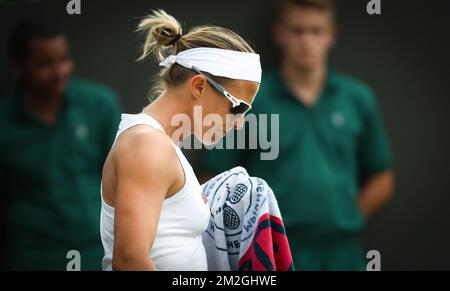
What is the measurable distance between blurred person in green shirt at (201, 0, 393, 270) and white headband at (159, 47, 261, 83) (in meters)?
1.25

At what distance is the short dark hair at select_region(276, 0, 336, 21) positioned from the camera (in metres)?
3.59

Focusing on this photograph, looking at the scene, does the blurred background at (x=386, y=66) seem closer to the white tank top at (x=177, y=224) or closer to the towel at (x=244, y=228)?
the towel at (x=244, y=228)

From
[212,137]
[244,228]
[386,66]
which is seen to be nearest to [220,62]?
[212,137]

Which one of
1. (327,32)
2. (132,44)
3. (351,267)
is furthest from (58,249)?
(327,32)

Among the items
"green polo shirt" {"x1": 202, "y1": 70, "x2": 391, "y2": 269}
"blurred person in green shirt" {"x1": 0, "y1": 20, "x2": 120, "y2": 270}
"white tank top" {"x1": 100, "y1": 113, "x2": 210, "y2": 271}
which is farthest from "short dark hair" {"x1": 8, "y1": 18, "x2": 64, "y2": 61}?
"white tank top" {"x1": 100, "y1": 113, "x2": 210, "y2": 271}

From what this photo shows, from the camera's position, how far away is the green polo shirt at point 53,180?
11.4ft

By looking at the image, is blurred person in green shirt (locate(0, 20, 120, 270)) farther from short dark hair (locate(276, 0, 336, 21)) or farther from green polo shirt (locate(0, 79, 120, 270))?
short dark hair (locate(276, 0, 336, 21))

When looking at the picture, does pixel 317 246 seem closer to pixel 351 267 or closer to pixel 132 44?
pixel 351 267

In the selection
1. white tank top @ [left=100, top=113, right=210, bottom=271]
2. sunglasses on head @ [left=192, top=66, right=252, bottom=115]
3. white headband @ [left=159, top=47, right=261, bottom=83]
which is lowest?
white tank top @ [left=100, top=113, right=210, bottom=271]

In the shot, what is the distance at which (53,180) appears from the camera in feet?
11.5

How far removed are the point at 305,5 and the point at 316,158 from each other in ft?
2.16

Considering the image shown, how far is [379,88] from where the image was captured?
12.5ft

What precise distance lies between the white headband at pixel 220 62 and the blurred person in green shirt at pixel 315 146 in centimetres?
125
